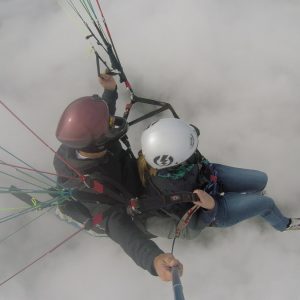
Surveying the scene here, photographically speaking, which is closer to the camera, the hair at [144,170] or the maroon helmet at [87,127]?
the maroon helmet at [87,127]

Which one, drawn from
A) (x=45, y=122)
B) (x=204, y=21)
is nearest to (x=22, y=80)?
(x=45, y=122)

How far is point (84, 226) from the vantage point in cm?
212

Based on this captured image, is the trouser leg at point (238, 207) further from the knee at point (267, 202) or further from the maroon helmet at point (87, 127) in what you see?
the maroon helmet at point (87, 127)

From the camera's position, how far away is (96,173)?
2.09 m

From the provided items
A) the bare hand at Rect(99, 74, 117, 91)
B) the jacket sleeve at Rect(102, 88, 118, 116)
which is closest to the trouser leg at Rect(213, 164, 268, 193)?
the jacket sleeve at Rect(102, 88, 118, 116)

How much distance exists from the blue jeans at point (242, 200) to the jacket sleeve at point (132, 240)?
23.2 inches

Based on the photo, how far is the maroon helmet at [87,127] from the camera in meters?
2.09

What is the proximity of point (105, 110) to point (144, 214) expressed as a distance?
60 cm

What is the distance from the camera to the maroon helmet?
209cm

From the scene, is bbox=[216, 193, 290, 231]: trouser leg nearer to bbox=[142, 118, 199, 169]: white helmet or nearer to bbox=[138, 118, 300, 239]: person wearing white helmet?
bbox=[138, 118, 300, 239]: person wearing white helmet

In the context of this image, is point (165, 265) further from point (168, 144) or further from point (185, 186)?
point (168, 144)

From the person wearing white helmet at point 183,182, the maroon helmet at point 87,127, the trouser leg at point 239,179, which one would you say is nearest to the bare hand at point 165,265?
the person wearing white helmet at point 183,182

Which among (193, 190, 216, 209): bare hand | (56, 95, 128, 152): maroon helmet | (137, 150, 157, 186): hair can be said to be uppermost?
(56, 95, 128, 152): maroon helmet

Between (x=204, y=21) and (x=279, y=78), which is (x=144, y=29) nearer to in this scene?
(x=204, y=21)
